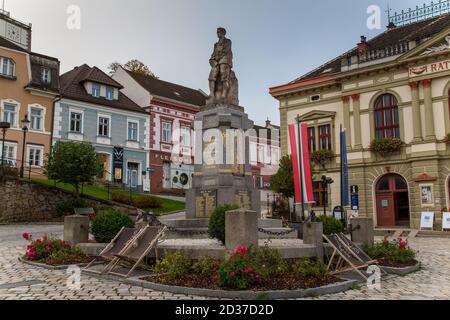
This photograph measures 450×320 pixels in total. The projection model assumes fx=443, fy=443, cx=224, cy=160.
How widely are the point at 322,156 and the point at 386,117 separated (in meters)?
4.85

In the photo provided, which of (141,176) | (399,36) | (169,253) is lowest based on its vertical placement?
(169,253)

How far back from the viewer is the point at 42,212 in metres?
24.8

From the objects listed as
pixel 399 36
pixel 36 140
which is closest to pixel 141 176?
pixel 36 140

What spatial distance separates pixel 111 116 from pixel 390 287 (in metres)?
33.8

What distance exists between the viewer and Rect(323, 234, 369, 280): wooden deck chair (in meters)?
9.16

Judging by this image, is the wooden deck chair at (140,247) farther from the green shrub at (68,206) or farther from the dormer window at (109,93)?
the dormer window at (109,93)

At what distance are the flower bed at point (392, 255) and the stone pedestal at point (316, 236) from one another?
1.85m

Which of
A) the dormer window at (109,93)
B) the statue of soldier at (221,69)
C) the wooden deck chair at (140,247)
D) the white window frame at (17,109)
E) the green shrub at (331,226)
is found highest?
the dormer window at (109,93)

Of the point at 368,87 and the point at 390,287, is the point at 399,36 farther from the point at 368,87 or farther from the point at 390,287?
the point at 390,287

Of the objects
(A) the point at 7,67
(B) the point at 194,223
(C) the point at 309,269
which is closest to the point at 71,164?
(B) the point at 194,223

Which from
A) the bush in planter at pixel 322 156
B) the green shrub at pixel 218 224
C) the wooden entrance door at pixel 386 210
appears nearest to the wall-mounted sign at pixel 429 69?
the bush in planter at pixel 322 156

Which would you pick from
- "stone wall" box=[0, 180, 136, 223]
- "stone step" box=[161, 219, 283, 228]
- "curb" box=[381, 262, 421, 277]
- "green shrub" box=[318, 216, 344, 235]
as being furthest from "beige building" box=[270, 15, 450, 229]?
"stone wall" box=[0, 180, 136, 223]

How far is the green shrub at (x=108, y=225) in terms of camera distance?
11.1m

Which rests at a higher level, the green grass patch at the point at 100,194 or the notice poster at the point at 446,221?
the green grass patch at the point at 100,194
